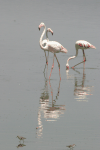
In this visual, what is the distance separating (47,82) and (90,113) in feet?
15.2

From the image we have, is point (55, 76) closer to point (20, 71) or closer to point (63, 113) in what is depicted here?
point (20, 71)

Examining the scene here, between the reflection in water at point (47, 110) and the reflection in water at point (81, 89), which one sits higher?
the reflection in water at point (81, 89)

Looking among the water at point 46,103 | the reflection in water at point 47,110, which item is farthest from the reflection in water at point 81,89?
the reflection in water at point 47,110

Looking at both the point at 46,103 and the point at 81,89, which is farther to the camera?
the point at 81,89

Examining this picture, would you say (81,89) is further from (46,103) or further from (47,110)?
(47,110)

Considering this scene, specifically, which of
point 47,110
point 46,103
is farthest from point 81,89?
point 47,110

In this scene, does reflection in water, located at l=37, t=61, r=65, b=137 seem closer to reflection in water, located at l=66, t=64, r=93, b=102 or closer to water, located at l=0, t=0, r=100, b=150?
water, located at l=0, t=0, r=100, b=150

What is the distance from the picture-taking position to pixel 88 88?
14047mm

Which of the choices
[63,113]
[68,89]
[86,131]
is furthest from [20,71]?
[86,131]

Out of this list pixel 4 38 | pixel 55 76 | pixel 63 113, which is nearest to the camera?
pixel 63 113

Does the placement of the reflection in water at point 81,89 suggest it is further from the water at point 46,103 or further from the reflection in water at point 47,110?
the reflection in water at point 47,110

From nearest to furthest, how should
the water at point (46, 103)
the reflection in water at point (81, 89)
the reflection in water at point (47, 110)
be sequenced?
1. the water at point (46, 103)
2. the reflection in water at point (47, 110)
3. the reflection in water at point (81, 89)

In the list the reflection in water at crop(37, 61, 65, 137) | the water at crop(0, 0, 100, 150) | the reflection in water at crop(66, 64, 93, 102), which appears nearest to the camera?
the water at crop(0, 0, 100, 150)

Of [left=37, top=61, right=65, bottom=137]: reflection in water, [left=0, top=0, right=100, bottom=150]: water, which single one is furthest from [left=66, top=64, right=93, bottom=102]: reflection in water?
[left=37, top=61, right=65, bottom=137]: reflection in water
